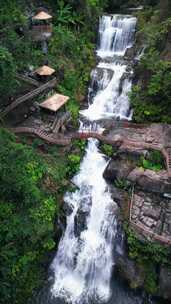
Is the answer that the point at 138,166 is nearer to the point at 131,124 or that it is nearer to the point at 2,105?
the point at 131,124

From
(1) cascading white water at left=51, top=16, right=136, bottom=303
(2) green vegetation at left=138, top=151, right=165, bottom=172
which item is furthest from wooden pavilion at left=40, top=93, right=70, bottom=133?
(2) green vegetation at left=138, top=151, right=165, bottom=172

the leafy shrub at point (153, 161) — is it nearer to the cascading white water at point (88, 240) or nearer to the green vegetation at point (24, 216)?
the cascading white water at point (88, 240)

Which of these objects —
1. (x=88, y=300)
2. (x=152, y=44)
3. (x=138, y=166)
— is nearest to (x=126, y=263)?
(x=88, y=300)

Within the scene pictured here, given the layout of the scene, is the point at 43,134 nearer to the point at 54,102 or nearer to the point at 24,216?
the point at 54,102

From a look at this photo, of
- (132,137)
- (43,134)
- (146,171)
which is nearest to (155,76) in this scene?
(132,137)

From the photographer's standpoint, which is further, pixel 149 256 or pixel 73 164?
pixel 73 164

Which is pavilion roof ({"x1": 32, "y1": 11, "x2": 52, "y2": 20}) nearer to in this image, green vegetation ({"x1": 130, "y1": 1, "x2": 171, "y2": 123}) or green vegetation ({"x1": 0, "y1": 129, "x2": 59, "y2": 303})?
green vegetation ({"x1": 130, "y1": 1, "x2": 171, "y2": 123})

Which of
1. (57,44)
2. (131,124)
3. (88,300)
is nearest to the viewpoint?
(88,300)
